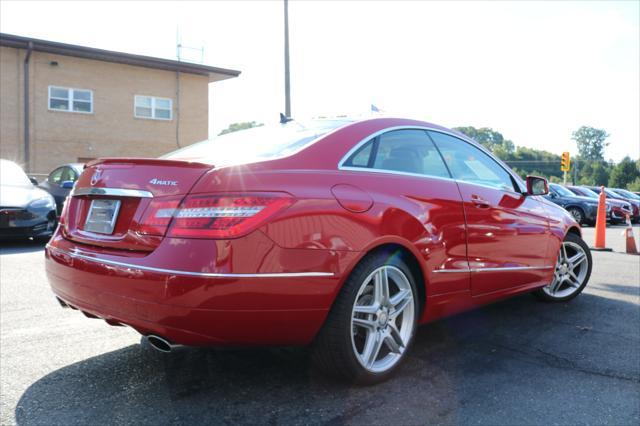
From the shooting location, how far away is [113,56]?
77.2 feet

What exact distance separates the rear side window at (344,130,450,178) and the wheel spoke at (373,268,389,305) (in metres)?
0.60

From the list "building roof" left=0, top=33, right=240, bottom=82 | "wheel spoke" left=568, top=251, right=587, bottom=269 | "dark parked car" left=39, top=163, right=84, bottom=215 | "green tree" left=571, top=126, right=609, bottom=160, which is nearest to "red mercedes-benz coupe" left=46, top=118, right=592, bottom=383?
"wheel spoke" left=568, top=251, right=587, bottom=269

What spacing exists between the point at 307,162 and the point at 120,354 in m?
1.76

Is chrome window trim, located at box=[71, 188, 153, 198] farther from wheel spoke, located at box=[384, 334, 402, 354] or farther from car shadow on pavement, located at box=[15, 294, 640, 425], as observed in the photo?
wheel spoke, located at box=[384, 334, 402, 354]

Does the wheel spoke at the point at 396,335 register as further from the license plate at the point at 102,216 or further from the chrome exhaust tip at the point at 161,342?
the license plate at the point at 102,216

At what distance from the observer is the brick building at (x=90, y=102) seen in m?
21.9

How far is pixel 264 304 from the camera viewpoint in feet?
8.51

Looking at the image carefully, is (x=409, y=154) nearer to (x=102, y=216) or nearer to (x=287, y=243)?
(x=287, y=243)

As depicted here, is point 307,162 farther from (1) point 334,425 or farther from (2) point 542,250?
(2) point 542,250

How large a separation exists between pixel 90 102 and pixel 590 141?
13596 cm

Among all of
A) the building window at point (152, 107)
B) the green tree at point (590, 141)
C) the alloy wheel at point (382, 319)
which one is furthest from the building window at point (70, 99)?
the green tree at point (590, 141)

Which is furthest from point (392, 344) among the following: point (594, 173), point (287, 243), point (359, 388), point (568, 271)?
point (594, 173)

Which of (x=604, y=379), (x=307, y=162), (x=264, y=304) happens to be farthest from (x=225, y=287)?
(x=604, y=379)

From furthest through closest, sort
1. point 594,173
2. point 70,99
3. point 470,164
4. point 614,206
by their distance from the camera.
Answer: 1. point 594,173
2. point 70,99
3. point 614,206
4. point 470,164
